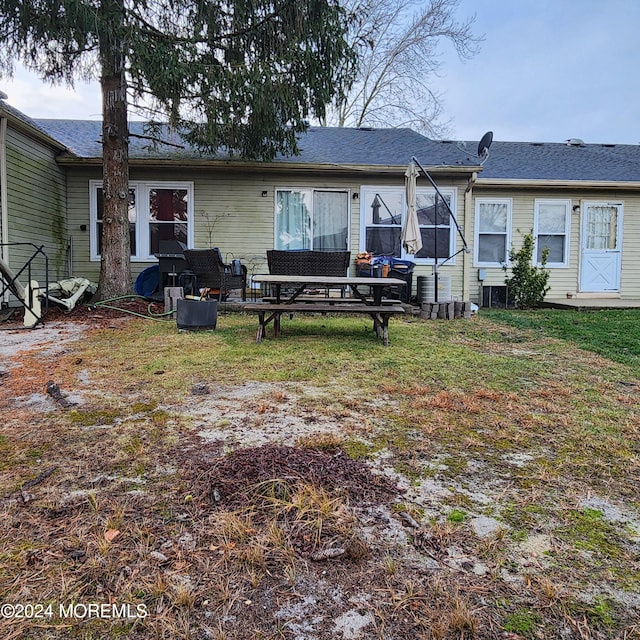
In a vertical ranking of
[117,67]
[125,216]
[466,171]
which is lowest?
[125,216]

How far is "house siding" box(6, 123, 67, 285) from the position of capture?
7199mm

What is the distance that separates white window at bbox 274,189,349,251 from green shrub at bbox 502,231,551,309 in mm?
3629

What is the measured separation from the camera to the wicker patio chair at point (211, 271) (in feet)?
21.9

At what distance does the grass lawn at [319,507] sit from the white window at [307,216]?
613cm

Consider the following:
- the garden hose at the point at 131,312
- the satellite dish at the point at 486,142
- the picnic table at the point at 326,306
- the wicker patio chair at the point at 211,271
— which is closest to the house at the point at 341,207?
the satellite dish at the point at 486,142

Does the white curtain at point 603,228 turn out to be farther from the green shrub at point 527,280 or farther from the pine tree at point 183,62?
the pine tree at point 183,62

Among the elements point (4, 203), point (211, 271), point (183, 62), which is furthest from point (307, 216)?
point (4, 203)

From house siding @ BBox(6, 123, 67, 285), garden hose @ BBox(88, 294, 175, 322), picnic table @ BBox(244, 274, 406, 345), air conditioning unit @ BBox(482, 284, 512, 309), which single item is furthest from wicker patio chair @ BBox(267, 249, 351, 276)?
air conditioning unit @ BBox(482, 284, 512, 309)

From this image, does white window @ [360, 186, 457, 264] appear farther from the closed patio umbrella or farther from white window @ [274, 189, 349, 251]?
the closed patio umbrella

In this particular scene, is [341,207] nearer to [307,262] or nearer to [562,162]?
[307,262]

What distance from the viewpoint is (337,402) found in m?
2.91

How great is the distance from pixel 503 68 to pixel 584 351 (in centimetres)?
1819

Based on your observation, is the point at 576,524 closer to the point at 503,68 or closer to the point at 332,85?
the point at 332,85

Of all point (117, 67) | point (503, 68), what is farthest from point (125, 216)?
point (503, 68)
